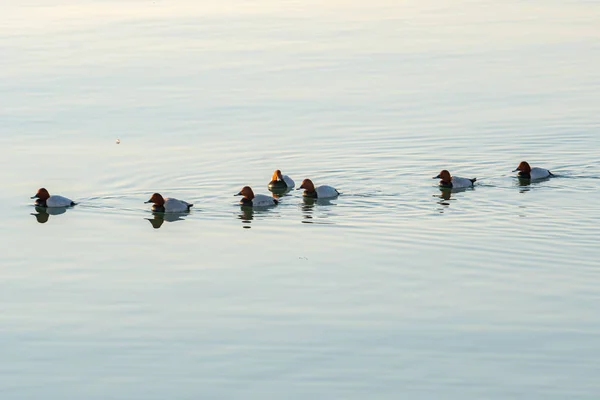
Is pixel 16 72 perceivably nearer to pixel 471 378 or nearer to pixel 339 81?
pixel 339 81

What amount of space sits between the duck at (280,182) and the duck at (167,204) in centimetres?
194

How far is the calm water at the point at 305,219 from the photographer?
43.7 feet

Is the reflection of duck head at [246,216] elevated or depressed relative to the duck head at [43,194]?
depressed

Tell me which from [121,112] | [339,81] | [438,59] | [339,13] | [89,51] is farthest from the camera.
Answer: [339,13]

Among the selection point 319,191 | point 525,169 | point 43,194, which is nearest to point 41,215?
point 43,194

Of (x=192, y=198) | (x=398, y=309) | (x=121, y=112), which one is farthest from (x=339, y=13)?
(x=398, y=309)

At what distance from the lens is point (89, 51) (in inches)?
1452

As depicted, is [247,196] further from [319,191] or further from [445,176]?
[445,176]

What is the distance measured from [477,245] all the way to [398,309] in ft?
10.9

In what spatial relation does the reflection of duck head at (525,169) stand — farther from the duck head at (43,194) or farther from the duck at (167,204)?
the duck head at (43,194)

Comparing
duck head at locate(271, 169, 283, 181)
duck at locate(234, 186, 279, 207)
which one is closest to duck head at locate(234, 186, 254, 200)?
duck at locate(234, 186, 279, 207)

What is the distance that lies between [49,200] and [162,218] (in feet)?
Answer: 7.21

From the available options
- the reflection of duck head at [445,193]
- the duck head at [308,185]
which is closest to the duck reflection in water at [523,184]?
the reflection of duck head at [445,193]

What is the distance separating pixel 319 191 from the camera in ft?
70.1
